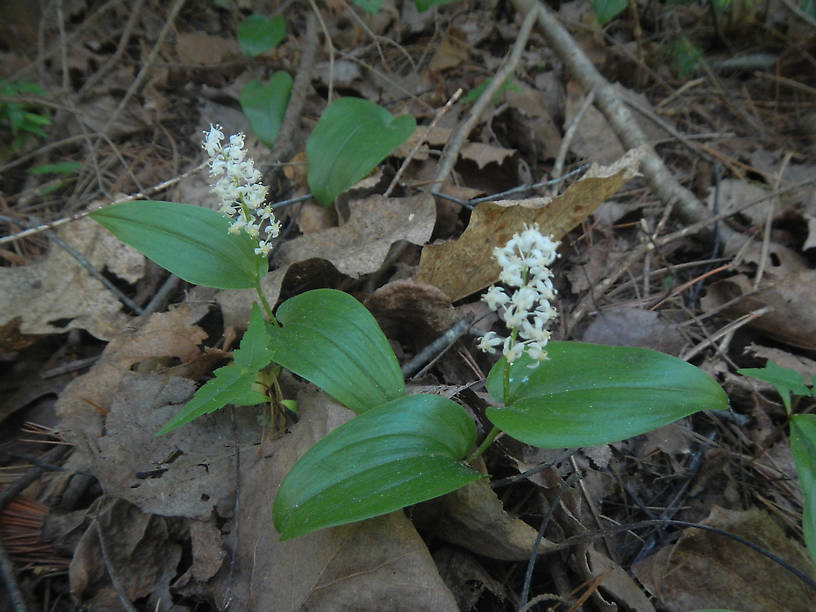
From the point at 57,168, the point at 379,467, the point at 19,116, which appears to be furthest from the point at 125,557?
the point at 19,116

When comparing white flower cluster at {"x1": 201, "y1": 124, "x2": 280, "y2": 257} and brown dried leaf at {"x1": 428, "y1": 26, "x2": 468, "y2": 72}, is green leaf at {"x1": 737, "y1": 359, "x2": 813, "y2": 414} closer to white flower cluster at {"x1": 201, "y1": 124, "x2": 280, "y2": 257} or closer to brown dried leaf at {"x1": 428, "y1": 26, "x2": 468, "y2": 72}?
white flower cluster at {"x1": 201, "y1": 124, "x2": 280, "y2": 257}

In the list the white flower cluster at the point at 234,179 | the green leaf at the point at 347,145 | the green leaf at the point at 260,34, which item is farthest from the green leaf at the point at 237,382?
the green leaf at the point at 260,34

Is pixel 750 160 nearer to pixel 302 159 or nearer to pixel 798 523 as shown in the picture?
pixel 798 523

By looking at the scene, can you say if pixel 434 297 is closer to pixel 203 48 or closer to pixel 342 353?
pixel 342 353

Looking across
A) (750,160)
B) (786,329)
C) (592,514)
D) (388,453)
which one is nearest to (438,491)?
(388,453)

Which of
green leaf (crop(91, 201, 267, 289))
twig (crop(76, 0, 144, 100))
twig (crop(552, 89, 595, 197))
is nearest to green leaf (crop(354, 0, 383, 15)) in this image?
twig (crop(552, 89, 595, 197))

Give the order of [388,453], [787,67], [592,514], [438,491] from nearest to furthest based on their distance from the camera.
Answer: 1. [438,491]
2. [388,453]
3. [592,514]
4. [787,67]

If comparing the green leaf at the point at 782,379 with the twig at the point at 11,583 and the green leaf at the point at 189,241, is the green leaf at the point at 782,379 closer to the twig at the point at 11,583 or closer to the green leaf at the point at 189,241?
the green leaf at the point at 189,241
